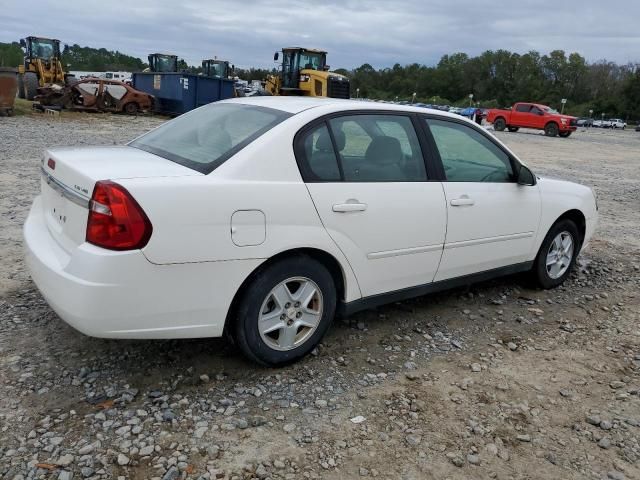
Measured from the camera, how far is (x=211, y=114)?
12.7 feet

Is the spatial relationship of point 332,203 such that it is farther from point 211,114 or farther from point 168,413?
point 168,413

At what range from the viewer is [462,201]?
3992mm

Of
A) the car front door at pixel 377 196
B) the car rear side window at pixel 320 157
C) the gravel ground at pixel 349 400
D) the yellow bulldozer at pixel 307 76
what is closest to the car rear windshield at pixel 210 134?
the car rear side window at pixel 320 157

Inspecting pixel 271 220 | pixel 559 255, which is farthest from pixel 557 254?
pixel 271 220

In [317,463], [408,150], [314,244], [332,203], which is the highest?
[408,150]

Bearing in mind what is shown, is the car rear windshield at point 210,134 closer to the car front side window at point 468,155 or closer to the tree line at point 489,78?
the car front side window at point 468,155

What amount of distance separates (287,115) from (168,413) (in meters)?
1.84

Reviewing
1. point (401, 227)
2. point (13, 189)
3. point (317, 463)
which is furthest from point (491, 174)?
point (13, 189)

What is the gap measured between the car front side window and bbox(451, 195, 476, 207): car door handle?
14 cm

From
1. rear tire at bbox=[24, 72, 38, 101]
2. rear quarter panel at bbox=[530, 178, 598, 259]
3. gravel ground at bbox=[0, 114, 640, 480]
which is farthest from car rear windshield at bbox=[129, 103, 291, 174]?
rear tire at bbox=[24, 72, 38, 101]

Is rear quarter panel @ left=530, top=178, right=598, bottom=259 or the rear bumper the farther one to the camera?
rear quarter panel @ left=530, top=178, right=598, bottom=259

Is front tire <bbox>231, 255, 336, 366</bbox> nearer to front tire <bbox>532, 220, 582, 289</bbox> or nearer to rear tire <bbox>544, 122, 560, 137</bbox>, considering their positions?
front tire <bbox>532, 220, 582, 289</bbox>

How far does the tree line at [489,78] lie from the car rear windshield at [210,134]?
8886 cm

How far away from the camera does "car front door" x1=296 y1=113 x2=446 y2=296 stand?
10.9 feet
